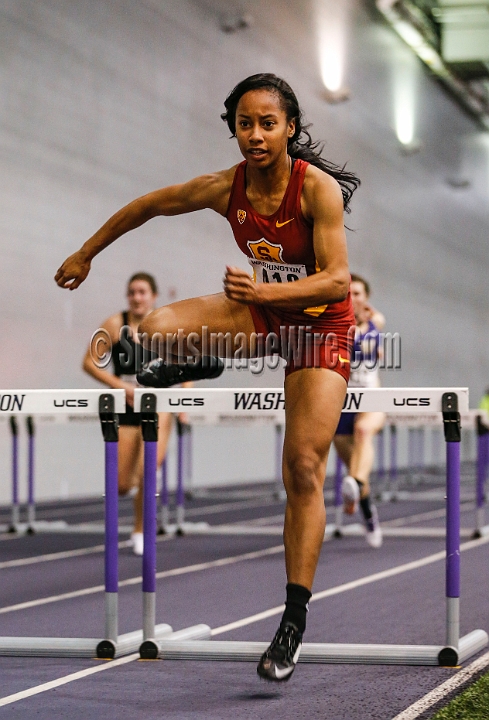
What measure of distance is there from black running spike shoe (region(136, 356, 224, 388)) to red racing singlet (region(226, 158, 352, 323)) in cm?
57

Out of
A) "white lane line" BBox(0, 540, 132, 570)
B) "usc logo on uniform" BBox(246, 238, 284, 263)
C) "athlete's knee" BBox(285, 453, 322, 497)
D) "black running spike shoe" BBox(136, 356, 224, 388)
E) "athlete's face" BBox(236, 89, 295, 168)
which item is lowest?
"white lane line" BBox(0, 540, 132, 570)

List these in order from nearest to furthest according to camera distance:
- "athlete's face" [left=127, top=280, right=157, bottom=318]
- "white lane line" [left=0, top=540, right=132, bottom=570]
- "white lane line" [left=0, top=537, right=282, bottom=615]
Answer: "white lane line" [left=0, top=537, right=282, bottom=615] < "athlete's face" [left=127, top=280, right=157, bottom=318] < "white lane line" [left=0, top=540, right=132, bottom=570]

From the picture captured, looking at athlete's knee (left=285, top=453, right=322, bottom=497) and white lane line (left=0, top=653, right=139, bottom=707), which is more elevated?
athlete's knee (left=285, top=453, right=322, bottom=497)

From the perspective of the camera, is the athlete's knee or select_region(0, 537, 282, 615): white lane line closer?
the athlete's knee

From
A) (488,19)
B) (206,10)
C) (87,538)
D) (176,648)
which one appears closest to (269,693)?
(176,648)

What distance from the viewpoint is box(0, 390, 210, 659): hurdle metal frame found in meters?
3.93

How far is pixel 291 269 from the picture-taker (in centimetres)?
343

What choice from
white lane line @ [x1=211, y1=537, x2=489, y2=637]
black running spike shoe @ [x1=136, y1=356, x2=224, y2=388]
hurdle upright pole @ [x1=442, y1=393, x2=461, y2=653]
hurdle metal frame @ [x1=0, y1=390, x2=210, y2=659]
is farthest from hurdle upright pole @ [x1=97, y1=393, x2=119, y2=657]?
hurdle upright pole @ [x1=442, y1=393, x2=461, y2=653]

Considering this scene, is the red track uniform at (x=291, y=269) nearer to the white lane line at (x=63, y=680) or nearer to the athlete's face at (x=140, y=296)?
the white lane line at (x=63, y=680)

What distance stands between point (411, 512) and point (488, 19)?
12.6 meters

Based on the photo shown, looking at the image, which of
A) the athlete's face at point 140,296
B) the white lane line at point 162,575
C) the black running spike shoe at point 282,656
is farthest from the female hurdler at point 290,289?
the athlete's face at point 140,296

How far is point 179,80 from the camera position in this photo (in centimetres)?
1416

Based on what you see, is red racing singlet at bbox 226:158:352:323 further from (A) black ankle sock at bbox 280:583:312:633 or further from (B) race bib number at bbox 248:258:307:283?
(A) black ankle sock at bbox 280:583:312:633

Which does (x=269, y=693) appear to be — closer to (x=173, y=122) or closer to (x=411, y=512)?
(x=411, y=512)
